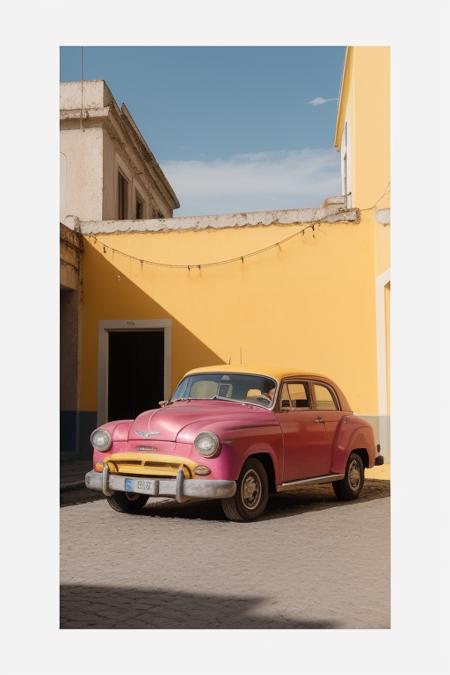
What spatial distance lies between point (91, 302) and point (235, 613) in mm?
10300

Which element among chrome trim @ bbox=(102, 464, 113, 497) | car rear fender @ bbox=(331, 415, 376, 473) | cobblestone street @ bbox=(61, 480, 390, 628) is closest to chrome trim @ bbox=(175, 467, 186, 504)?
cobblestone street @ bbox=(61, 480, 390, 628)

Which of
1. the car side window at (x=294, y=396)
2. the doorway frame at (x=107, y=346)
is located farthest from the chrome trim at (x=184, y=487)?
the doorway frame at (x=107, y=346)

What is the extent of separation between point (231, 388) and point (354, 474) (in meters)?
1.88

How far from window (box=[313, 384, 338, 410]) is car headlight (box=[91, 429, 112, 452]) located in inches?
93.1

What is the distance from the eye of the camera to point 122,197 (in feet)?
56.5

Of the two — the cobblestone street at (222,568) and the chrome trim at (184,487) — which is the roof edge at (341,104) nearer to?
the cobblestone street at (222,568)

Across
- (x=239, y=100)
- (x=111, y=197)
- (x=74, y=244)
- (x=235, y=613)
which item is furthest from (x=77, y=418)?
(x=235, y=613)

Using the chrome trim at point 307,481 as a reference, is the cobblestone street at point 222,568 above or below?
below

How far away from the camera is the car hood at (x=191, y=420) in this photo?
7.36 m

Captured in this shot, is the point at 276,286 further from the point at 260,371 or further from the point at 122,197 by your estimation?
the point at 122,197

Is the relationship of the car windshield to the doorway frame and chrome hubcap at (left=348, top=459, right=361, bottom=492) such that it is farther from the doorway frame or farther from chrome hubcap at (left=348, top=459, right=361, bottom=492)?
the doorway frame

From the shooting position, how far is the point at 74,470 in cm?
1180

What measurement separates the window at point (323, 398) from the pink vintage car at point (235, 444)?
0.01m
